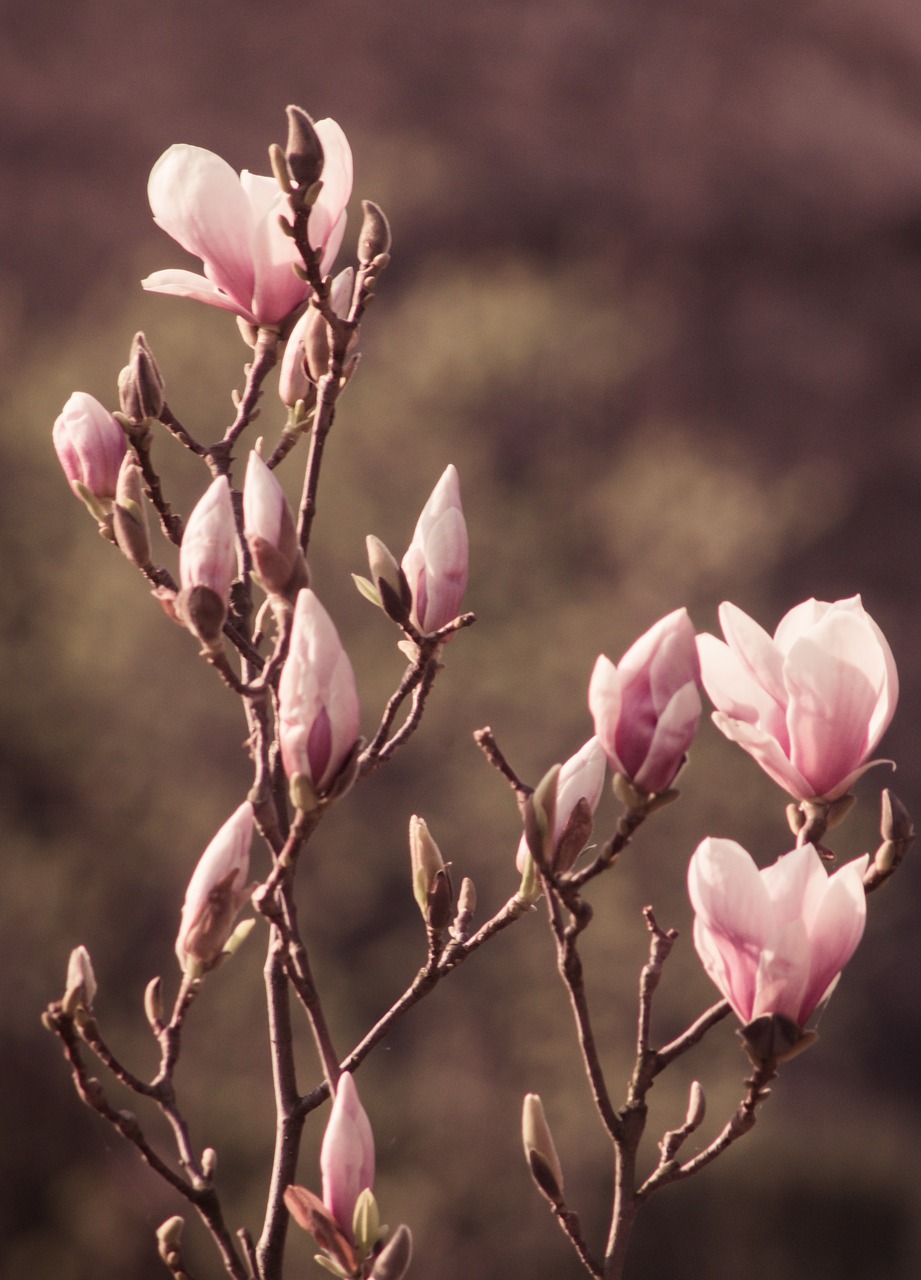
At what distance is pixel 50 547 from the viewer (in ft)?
3.94

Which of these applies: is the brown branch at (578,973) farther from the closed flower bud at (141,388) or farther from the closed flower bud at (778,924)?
the closed flower bud at (141,388)

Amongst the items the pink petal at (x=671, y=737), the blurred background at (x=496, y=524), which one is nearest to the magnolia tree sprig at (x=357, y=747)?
the pink petal at (x=671, y=737)

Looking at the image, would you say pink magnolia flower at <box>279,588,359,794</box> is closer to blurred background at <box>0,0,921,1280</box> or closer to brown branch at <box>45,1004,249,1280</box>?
brown branch at <box>45,1004,249,1280</box>

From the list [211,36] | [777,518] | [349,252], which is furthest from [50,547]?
[777,518]

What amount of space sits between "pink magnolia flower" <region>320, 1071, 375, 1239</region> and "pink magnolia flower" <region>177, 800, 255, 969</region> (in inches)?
2.8

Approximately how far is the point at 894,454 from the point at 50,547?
882 millimetres

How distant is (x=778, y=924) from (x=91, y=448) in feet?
1.07

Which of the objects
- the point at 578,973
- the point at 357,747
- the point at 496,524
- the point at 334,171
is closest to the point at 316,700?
the point at 357,747

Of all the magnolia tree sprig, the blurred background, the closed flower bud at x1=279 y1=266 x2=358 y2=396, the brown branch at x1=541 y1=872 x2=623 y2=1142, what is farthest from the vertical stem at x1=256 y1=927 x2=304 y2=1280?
the blurred background

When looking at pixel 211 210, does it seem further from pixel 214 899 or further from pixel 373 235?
pixel 214 899

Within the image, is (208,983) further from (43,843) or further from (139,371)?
(139,371)

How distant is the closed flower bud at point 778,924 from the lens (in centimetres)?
39

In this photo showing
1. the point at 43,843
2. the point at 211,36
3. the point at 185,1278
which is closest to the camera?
the point at 185,1278

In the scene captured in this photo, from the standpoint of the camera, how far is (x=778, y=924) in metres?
0.39
